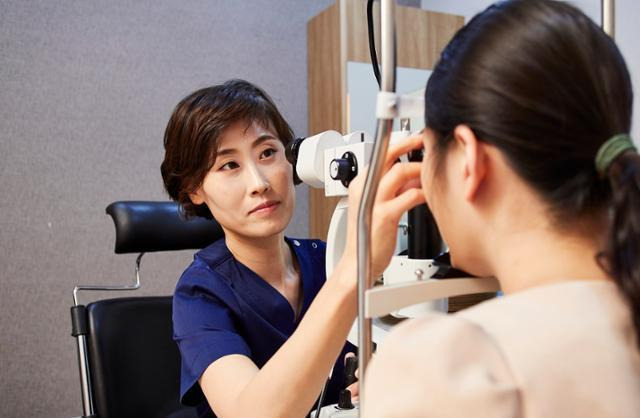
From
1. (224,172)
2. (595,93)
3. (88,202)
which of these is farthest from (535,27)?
(88,202)

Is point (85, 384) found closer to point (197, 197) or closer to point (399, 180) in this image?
point (197, 197)

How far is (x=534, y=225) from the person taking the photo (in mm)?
537

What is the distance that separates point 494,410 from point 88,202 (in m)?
2.42

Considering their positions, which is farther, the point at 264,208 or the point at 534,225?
the point at 264,208

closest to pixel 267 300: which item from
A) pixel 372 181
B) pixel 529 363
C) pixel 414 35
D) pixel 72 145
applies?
pixel 372 181

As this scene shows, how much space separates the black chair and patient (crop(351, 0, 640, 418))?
1.05 metres

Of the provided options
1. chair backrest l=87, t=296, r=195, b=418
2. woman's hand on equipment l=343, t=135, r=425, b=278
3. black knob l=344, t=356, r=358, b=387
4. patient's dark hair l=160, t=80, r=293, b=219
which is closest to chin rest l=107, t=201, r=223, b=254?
chair backrest l=87, t=296, r=195, b=418

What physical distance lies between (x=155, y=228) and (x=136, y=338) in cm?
29

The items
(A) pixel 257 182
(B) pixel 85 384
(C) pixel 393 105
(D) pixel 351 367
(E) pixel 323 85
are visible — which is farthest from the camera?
(E) pixel 323 85

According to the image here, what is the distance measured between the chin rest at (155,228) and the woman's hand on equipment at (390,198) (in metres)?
0.79

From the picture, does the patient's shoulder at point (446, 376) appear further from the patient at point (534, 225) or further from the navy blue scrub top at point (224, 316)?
the navy blue scrub top at point (224, 316)

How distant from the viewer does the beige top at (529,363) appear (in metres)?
0.45

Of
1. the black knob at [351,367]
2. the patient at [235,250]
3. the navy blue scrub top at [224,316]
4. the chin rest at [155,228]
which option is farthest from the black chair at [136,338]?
the black knob at [351,367]

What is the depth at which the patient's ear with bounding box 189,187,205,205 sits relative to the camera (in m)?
1.20
